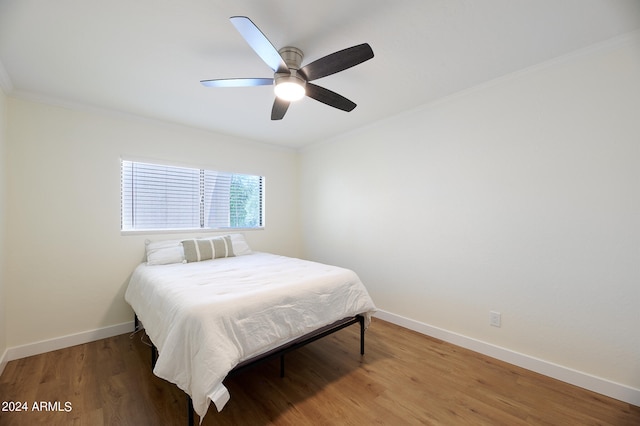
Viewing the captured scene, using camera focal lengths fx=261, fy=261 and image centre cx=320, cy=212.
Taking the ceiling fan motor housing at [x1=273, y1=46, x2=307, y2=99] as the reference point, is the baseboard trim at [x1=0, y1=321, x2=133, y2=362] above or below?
below

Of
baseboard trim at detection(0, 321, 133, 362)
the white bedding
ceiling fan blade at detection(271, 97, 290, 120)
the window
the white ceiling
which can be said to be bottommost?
baseboard trim at detection(0, 321, 133, 362)

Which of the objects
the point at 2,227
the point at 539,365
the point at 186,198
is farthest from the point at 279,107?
the point at 539,365

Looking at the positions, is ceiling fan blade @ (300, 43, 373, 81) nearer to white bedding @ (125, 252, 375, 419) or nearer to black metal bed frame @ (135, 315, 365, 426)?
white bedding @ (125, 252, 375, 419)

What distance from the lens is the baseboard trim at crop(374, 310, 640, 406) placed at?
1.73 m

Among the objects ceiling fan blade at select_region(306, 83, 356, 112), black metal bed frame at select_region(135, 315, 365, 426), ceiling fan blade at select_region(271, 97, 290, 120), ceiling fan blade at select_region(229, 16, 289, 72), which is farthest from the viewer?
ceiling fan blade at select_region(271, 97, 290, 120)

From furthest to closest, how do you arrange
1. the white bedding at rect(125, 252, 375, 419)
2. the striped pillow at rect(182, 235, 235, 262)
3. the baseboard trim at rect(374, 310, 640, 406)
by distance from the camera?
the striped pillow at rect(182, 235, 235, 262) → the baseboard trim at rect(374, 310, 640, 406) → the white bedding at rect(125, 252, 375, 419)

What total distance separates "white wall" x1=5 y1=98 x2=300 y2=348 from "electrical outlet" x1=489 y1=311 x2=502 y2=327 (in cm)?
351

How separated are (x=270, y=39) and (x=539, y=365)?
10.3 feet

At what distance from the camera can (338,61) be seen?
1564 mm

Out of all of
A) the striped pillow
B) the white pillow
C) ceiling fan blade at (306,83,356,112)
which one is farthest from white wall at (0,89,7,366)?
ceiling fan blade at (306,83,356,112)

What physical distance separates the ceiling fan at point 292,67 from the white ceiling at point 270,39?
20 cm

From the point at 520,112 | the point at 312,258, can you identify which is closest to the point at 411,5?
the point at 520,112

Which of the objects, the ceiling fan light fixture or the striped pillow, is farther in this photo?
the striped pillow

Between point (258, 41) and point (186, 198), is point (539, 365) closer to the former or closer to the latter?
point (258, 41)
